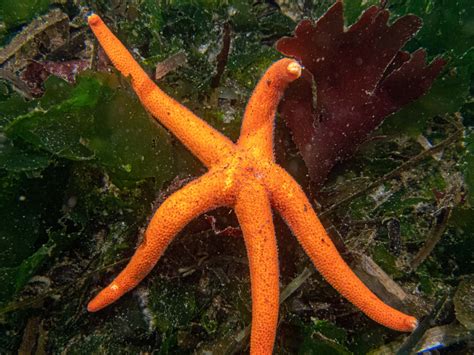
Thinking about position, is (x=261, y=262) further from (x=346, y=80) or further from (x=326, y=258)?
(x=346, y=80)

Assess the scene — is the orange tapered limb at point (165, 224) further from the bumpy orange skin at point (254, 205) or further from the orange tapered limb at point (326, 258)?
the orange tapered limb at point (326, 258)

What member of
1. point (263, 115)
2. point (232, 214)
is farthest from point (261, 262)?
point (263, 115)

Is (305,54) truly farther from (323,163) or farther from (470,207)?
(470,207)

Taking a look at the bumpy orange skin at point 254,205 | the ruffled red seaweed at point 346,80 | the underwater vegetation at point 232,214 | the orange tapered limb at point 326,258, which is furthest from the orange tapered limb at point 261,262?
the ruffled red seaweed at point 346,80

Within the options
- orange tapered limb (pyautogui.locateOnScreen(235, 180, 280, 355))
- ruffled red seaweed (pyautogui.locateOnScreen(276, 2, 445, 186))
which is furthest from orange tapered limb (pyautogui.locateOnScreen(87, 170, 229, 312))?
ruffled red seaweed (pyautogui.locateOnScreen(276, 2, 445, 186))

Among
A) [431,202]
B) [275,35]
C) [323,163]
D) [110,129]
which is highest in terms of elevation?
[110,129]

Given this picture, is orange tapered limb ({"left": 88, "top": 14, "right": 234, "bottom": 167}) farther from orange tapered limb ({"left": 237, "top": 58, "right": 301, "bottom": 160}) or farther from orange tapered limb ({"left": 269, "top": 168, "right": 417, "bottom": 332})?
orange tapered limb ({"left": 269, "top": 168, "right": 417, "bottom": 332})

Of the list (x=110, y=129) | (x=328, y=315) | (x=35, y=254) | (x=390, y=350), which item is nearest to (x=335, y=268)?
(x=328, y=315)
